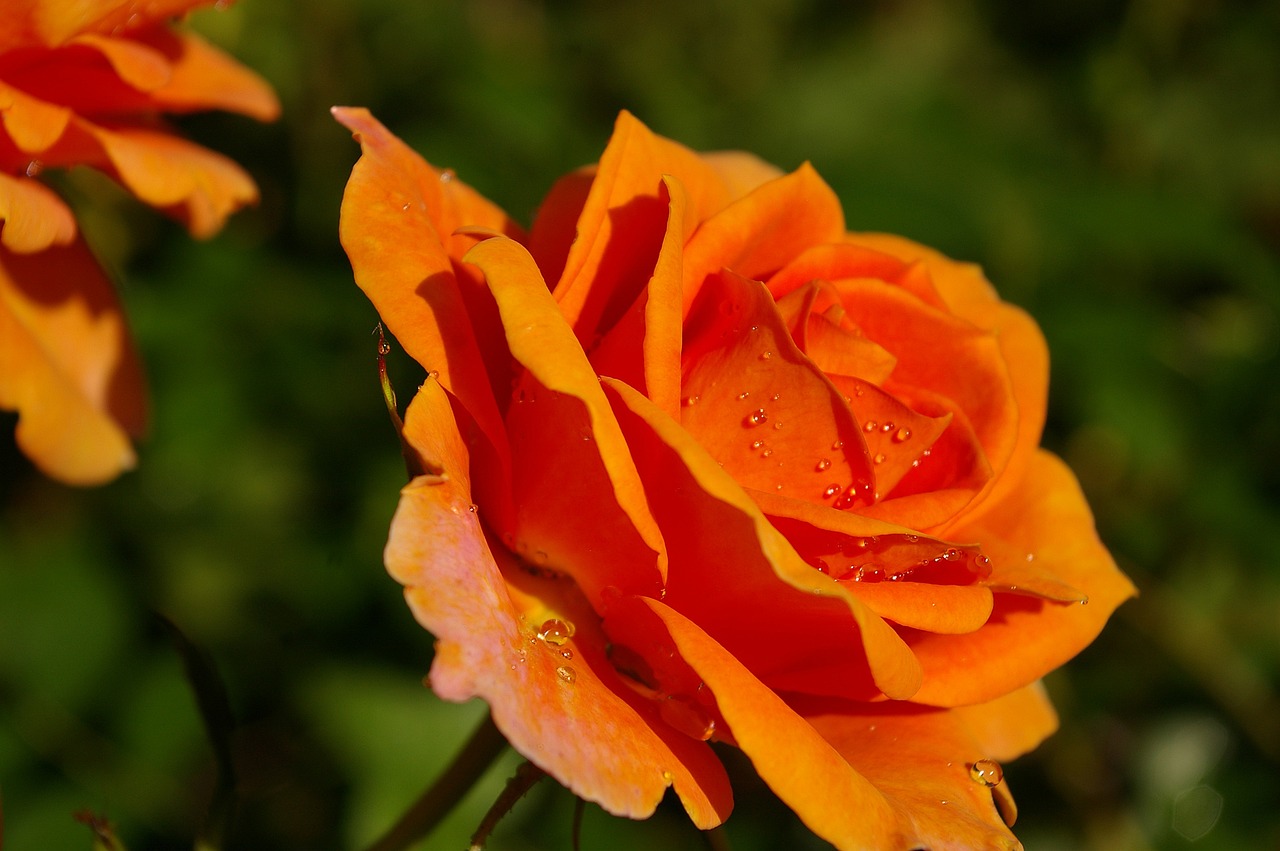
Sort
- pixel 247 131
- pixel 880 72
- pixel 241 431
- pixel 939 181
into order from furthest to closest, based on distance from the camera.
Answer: pixel 880 72 < pixel 247 131 < pixel 939 181 < pixel 241 431

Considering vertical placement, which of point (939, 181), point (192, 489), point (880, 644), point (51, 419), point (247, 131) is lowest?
point (192, 489)

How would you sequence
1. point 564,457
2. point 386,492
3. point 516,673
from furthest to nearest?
point 386,492
point 564,457
point 516,673

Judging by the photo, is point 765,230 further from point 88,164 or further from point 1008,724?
point 88,164

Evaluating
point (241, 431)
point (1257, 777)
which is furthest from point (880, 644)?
point (1257, 777)

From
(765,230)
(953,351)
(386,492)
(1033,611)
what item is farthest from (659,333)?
(386,492)

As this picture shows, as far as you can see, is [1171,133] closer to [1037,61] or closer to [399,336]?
[1037,61]

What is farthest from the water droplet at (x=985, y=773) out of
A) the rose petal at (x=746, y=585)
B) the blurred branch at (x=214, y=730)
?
the blurred branch at (x=214, y=730)
